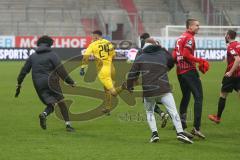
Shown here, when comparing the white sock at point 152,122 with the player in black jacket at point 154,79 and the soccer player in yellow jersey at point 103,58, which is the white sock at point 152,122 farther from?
the soccer player in yellow jersey at point 103,58

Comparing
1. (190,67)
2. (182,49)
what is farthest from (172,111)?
(182,49)

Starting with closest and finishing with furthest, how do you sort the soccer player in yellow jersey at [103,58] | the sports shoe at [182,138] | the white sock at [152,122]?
the sports shoe at [182,138] → the white sock at [152,122] → the soccer player in yellow jersey at [103,58]

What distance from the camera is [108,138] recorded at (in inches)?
482

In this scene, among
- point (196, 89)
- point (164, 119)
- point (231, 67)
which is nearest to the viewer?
point (196, 89)

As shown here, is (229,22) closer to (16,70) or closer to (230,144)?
(16,70)

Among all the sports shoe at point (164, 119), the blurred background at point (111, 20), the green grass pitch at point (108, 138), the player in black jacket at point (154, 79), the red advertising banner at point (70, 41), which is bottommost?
the green grass pitch at point (108, 138)

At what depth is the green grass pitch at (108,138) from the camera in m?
10.3

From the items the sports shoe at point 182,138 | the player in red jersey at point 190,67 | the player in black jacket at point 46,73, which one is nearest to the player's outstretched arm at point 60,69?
the player in black jacket at point 46,73

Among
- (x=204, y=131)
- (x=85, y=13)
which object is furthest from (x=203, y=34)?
(x=204, y=131)

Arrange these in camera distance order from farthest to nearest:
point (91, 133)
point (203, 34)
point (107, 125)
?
point (203, 34)
point (107, 125)
point (91, 133)

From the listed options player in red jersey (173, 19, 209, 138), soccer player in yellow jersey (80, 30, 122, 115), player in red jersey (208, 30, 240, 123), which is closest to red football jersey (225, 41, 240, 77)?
player in red jersey (208, 30, 240, 123)

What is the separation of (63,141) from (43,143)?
43 cm

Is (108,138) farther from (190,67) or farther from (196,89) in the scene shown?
(190,67)

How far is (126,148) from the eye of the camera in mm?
10984
